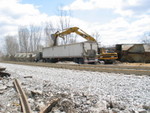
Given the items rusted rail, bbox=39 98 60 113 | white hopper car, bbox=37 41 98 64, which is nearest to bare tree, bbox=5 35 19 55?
white hopper car, bbox=37 41 98 64

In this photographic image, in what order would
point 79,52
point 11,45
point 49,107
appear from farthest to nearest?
point 11,45, point 79,52, point 49,107

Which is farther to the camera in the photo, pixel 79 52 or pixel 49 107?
pixel 79 52

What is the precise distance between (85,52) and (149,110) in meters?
17.2

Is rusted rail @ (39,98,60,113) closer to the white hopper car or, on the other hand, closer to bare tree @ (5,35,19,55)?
the white hopper car

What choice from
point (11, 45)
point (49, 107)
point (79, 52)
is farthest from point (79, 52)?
point (11, 45)

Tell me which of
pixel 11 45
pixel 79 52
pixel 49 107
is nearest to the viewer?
pixel 49 107

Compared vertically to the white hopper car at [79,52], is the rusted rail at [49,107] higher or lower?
→ lower

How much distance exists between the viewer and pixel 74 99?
16.5 ft

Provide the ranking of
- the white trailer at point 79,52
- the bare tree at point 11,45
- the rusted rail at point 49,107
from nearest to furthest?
the rusted rail at point 49,107 < the white trailer at point 79,52 < the bare tree at point 11,45

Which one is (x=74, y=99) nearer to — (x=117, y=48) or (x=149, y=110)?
(x=149, y=110)

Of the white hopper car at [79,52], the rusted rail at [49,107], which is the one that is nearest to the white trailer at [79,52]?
the white hopper car at [79,52]

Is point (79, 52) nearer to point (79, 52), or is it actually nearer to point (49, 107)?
point (79, 52)

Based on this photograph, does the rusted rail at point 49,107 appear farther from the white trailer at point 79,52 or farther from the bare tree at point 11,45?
the bare tree at point 11,45

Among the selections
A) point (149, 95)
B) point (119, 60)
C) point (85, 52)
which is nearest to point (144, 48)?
point (119, 60)
